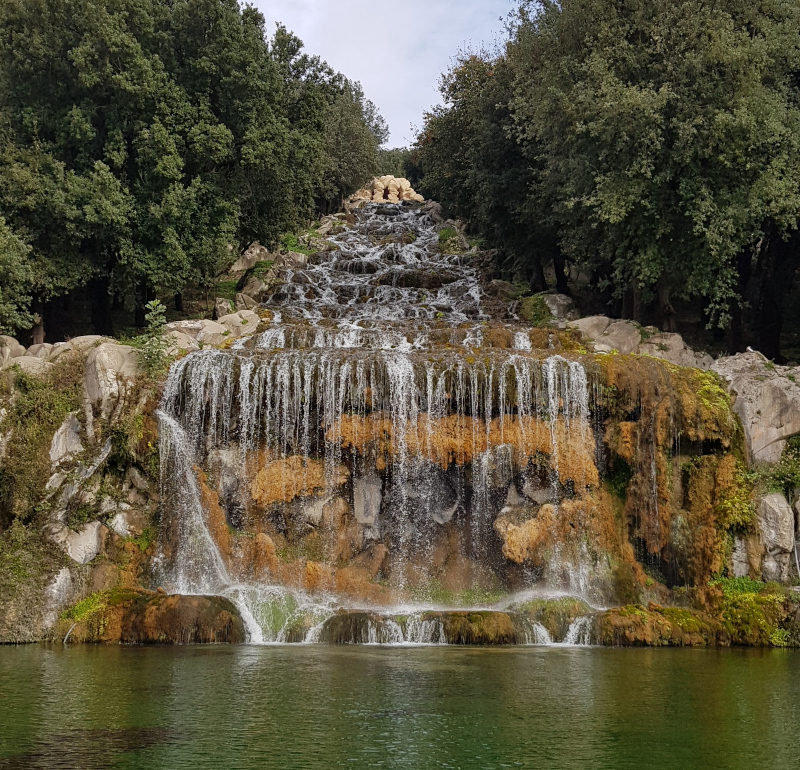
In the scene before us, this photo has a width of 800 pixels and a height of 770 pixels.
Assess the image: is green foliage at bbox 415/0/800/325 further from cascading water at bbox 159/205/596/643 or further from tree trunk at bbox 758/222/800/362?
cascading water at bbox 159/205/596/643

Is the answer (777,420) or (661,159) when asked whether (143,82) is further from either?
(777,420)

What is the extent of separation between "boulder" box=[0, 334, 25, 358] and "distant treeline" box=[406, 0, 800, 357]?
18.1 m

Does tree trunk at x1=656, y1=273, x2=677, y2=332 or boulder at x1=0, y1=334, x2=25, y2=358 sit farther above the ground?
tree trunk at x1=656, y1=273, x2=677, y2=332

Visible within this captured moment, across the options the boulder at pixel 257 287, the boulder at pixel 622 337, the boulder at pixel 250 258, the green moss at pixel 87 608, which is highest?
the boulder at pixel 250 258

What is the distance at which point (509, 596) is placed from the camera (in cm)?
2411

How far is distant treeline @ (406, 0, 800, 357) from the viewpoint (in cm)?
2853

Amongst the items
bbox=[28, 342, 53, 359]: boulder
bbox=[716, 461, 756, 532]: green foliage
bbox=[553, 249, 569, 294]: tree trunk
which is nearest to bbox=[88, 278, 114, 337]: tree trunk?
bbox=[28, 342, 53, 359]: boulder

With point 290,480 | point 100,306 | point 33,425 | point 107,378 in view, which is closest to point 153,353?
point 107,378

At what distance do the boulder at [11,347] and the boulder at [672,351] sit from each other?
19.8 metres

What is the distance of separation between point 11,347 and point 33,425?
569 cm

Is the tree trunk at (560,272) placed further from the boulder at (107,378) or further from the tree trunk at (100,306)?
the boulder at (107,378)

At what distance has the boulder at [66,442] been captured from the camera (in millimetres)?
24031

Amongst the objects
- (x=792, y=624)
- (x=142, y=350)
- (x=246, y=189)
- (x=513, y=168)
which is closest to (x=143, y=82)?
(x=246, y=189)

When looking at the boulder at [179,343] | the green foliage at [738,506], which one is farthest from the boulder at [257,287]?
the green foliage at [738,506]
